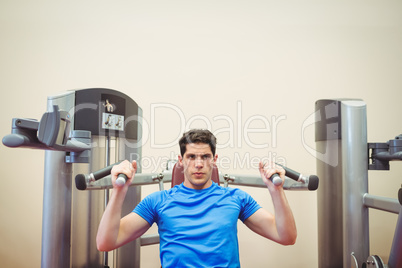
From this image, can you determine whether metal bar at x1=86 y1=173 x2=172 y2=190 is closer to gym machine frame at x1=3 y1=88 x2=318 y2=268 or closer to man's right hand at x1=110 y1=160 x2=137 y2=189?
gym machine frame at x1=3 y1=88 x2=318 y2=268

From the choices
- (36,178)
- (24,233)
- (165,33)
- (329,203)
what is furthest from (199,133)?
(24,233)

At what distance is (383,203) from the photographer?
149cm

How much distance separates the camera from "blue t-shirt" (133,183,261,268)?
1.32 meters

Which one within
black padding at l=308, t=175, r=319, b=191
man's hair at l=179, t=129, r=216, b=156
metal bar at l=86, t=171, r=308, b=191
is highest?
man's hair at l=179, t=129, r=216, b=156

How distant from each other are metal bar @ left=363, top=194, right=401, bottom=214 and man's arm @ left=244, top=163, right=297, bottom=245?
19.7 inches

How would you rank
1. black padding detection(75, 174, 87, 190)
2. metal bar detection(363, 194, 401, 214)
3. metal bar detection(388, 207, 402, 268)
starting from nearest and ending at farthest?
black padding detection(75, 174, 87, 190), metal bar detection(388, 207, 402, 268), metal bar detection(363, 194, 401, 214)

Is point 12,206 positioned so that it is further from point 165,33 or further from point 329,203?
point 329,203

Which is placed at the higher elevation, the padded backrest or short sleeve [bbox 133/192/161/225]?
the padded backrest

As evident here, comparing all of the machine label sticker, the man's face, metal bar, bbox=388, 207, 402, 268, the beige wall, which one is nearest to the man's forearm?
the man's face

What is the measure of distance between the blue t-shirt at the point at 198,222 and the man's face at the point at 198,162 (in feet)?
0.22

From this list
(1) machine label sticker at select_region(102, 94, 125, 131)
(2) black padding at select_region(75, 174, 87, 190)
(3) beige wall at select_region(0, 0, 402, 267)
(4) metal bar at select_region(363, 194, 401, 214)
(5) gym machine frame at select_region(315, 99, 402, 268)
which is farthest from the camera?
(3) beige wall at select_region(0, 0, 402, 267)

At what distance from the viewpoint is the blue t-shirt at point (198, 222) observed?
1.32m

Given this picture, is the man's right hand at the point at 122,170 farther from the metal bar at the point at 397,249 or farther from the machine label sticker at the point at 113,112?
the metal bar at the point at 397,249

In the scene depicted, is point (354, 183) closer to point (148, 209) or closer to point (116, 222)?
point (148, 209)
